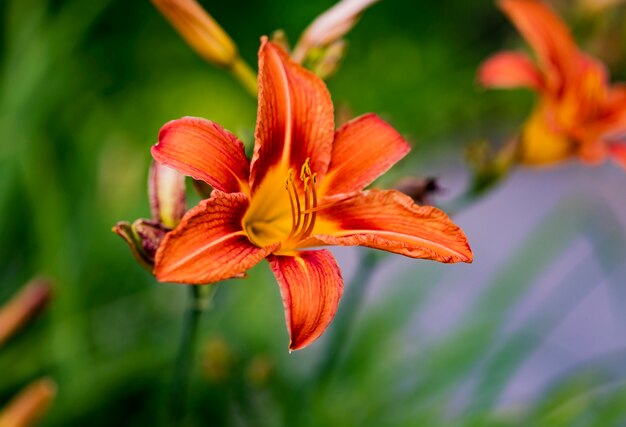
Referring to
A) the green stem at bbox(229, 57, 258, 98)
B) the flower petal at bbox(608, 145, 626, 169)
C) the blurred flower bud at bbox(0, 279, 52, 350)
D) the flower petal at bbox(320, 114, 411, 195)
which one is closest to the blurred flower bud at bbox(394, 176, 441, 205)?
the flower petal at bbox(320, 114, 411, 195)

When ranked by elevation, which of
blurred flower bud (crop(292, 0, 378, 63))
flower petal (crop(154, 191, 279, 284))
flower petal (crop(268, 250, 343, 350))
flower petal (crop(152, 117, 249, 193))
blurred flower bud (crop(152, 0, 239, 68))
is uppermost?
blurred flower bud (crop(152, 0, 239, 68))

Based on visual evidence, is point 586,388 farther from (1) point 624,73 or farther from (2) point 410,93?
(1) point 624,73

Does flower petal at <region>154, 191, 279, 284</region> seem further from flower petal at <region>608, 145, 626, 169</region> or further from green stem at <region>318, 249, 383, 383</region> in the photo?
flower petal at <region>608, 145, 626, 169</region>

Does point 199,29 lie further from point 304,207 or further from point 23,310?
point 23,310

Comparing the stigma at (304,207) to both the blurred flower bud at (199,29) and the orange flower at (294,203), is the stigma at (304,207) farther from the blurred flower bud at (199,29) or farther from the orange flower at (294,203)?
the blurred flower bud at (199,29)

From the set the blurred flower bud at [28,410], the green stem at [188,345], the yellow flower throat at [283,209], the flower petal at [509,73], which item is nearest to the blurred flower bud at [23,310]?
the blurred flower bud at [28,410]

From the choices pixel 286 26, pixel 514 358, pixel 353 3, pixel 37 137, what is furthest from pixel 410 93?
pixel 353 3
